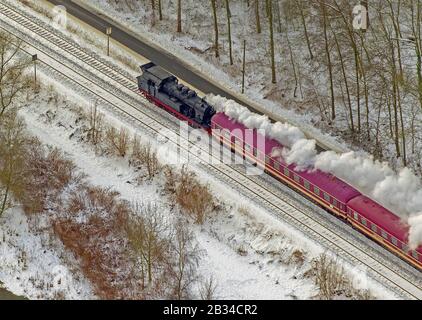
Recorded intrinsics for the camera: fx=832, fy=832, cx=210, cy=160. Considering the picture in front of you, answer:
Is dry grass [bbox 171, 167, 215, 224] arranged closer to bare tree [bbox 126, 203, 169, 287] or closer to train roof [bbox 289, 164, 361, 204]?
bare tree [bbox 126, 203, 169, 287]

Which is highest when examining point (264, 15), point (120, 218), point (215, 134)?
point (264, 15)

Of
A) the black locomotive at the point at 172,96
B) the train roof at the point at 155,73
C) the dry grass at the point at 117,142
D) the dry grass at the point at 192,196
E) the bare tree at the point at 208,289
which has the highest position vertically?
the train roof at the point at 155,73

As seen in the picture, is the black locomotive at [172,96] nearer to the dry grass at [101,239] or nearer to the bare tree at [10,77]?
the dry grass at [101,239]

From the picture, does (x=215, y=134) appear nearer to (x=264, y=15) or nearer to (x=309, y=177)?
(x=309, y=177)

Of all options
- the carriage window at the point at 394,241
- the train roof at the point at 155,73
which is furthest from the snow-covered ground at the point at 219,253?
the train roof at the point at 155,73

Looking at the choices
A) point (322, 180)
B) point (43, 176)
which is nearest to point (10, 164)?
point (43, 176)

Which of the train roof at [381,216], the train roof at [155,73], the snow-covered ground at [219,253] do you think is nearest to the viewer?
the train roof at [381,216]
